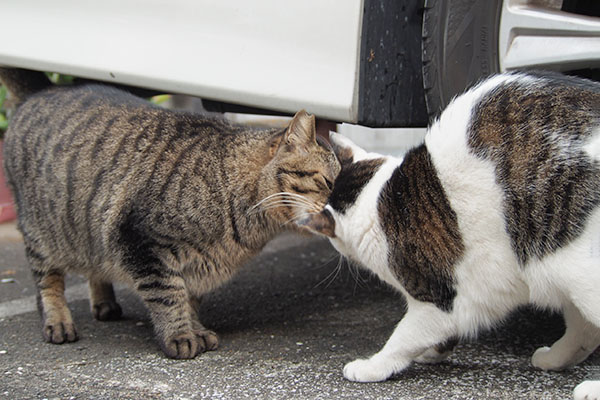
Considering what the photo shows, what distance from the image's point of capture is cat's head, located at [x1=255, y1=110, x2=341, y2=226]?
8.68ft

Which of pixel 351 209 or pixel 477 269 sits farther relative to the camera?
pixel 351 209

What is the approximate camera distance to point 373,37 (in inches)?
95.2

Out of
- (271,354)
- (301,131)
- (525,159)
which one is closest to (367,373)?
(271,354)

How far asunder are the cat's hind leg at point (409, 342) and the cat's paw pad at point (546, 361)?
343mm

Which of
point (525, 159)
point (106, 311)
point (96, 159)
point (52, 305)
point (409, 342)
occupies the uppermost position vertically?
point (525, 159)

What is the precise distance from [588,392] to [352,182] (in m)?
0.97

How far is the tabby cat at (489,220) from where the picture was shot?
73.4 inches

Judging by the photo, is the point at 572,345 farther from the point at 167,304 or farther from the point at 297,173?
the point at 167,304

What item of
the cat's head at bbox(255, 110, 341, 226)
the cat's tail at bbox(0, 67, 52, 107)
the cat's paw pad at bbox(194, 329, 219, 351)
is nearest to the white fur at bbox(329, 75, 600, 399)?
the cat's head at bbox(255, 110, 341, 226)

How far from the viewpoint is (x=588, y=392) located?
1876mm

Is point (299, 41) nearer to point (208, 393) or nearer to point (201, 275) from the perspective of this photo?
point (201, 275)

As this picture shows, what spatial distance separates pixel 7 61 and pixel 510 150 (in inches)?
93.2

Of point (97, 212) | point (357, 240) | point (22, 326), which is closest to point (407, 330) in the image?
point (357, 240)

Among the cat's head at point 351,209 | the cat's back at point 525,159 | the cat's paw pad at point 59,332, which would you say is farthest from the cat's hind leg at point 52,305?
the cat's back at point 525,159
